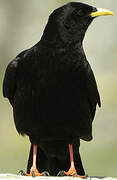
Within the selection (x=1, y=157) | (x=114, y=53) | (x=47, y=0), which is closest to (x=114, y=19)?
(x=114, y=53)

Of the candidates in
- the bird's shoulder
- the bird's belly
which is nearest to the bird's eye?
the bird's shoulder

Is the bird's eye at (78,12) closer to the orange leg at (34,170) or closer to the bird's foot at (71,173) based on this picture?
the orange leg at (34,170)

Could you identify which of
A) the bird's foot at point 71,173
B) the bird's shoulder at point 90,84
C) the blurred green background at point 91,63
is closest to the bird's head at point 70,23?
the bird's shoulder at point 90,84

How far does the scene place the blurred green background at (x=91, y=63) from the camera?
1623 cm

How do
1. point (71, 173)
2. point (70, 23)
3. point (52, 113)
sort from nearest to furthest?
1. point (52, 113)
2. point (70, 23)
3. point (71, 173)

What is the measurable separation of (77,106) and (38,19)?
13.1 m

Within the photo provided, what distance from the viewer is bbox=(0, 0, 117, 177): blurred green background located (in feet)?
53.3

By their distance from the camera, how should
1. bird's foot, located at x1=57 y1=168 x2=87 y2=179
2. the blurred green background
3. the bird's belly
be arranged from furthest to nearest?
1. the blurred green background
2. bird's foot, located at x1=57 y1=168 x2=87 y2=179
3. the bird's belly

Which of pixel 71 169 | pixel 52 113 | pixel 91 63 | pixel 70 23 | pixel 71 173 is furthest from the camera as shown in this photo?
pixel 91 63

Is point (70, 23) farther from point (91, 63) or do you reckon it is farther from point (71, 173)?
point (91, 63)

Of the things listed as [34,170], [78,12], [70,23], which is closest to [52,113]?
[34,170]

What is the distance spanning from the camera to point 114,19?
65.7 ft

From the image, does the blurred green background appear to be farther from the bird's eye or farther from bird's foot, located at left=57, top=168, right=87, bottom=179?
the bird's eye

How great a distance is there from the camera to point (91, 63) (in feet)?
63.5
